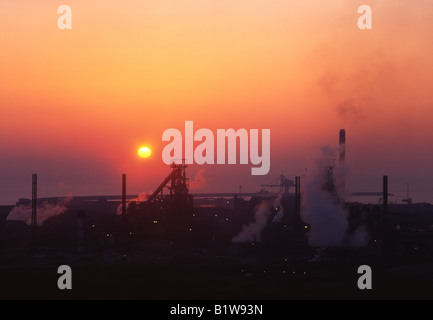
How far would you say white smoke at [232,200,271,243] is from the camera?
108875 millimetres

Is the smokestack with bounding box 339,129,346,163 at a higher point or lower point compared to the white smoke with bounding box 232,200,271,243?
higher

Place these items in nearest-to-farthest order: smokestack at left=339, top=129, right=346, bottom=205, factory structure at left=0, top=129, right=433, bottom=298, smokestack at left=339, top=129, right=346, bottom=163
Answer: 1. factory structure at left=0, top=129, right=433, bottom=298
2. smokestack at left=339, top=129, right=346, bottom=205
3. smokestack at left=339, top=129, right=346, bottom=163

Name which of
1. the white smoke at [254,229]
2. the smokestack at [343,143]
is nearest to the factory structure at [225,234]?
the white smoke at [254,229]

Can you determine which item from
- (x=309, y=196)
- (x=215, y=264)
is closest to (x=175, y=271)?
(x=215, y=264)

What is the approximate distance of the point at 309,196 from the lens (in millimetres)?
106000

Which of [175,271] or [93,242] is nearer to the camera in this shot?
[175,271]

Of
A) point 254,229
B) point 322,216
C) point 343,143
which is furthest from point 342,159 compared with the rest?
point 322,216

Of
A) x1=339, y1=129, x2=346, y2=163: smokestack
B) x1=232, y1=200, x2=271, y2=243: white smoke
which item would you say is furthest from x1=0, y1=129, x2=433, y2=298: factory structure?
x1=339, y1=129, x2=346, y2=163: smokestack

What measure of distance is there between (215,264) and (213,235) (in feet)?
94.1

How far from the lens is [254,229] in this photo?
112000 millimetres

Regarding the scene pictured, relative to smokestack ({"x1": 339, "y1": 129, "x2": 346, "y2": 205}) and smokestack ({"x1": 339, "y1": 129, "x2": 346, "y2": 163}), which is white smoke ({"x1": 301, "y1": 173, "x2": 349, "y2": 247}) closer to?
smokestack ({"x1": 339, "y1": 129, "x2": 346, "y2": 205})

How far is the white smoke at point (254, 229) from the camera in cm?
10888

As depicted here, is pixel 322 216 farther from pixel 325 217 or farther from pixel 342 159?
pixel 342 159
